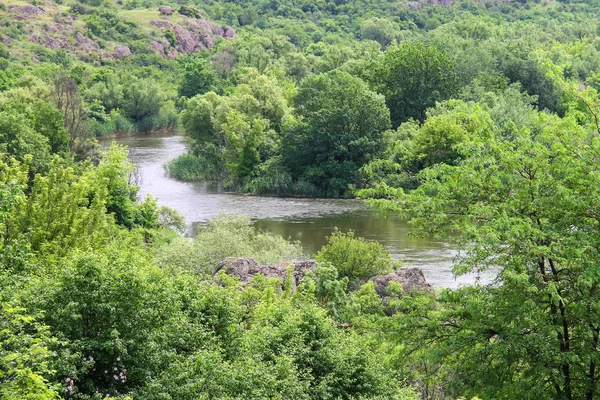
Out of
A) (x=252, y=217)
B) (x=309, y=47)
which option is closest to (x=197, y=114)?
(x=252, y=217)

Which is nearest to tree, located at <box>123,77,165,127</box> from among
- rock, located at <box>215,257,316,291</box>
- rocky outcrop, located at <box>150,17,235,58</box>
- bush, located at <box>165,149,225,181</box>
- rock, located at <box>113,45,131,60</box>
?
bush, located at <box>165,149,225,181</box>

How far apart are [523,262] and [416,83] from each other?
53.2 meters

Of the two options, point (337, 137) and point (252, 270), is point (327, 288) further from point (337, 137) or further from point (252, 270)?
point (337, 137)

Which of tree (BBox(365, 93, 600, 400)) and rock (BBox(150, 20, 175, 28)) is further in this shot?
rock (BBox(150, 20, 175, 28))

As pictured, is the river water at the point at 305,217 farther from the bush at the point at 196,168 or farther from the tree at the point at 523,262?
the tree at the point at 523,262

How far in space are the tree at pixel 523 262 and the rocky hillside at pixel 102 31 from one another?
355ft

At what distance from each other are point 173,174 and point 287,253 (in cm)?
3134

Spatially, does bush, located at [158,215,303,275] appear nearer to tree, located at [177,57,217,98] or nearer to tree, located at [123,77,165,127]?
tree, located at [123,77,165,127]

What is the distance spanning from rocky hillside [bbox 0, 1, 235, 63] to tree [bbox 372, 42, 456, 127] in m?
67.6

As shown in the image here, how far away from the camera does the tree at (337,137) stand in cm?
5678

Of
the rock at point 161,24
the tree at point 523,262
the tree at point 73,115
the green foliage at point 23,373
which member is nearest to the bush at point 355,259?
the tree at point 523,262

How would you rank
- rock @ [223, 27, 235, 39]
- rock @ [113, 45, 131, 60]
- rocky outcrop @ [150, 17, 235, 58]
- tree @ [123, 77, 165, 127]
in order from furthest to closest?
rock @ [223, 27, 235, 39] < rocky outcrop @ [150, 17, 235, 58] < rock @ [113, 45, 131, 60] < tree @ [123, 77, 165, 127]

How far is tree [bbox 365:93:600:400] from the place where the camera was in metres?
13.2

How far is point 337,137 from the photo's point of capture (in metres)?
58.0
